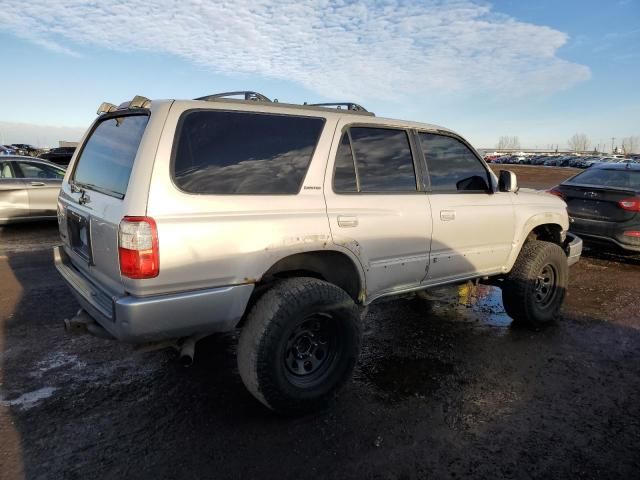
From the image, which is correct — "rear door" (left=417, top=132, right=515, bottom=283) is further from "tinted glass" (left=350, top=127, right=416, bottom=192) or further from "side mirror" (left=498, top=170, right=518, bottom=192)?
"tinted glass" (left=350, top=127, right=416, bottom=192)

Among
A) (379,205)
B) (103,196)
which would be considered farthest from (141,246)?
(379,205)

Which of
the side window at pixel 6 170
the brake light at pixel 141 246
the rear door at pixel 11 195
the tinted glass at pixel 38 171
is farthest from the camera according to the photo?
the tinted glass at pixel 38 171

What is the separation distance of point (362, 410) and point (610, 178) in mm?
6662

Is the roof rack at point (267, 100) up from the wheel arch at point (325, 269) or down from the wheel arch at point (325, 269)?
up

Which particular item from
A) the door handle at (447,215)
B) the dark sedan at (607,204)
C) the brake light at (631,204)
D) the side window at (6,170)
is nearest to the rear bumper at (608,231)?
the dark sedan at (607,204)

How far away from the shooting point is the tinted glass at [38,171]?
9.05m

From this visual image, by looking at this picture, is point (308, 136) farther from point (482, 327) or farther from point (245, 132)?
point (482, 327)

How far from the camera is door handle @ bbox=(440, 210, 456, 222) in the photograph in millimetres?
3740

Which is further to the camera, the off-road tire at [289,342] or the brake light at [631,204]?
the brake light at [631,204]

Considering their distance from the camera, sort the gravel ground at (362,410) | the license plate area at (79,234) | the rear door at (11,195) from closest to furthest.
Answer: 1. the gravel ground at (362,410)
2. the license plate area at (79,234)
3. the rear door at (11,195)

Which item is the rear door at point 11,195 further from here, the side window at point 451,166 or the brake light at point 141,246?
the side window at point 451,166

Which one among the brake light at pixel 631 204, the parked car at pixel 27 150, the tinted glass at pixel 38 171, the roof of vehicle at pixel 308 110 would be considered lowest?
the brake light at pixel 631 204

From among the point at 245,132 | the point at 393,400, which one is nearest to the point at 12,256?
the point at 245,132

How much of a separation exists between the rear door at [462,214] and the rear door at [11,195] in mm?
8224
